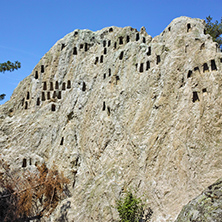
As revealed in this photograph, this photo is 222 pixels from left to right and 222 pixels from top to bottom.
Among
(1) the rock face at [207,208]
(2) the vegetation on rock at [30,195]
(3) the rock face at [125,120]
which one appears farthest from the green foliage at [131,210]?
(2) the vegetation on rock at [30,195]

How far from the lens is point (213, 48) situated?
786 inches

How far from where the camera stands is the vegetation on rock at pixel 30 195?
70.4ft

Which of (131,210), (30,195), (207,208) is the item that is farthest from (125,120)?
(207,208)

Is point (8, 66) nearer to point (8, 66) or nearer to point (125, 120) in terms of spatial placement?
point (8, 66)

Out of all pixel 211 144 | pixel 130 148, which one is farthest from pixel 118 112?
pixel 211 144

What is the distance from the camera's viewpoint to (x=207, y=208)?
10.8 meters

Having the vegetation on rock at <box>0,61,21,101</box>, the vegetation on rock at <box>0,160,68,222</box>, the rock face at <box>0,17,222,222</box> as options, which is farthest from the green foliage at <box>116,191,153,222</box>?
the vegetation on rock at <box>0,61,21,101</box>

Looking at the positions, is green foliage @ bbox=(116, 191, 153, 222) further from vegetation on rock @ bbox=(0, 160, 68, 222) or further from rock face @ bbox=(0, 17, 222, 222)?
vegetation on rock @ bbox=(0, 160, 68, 222)

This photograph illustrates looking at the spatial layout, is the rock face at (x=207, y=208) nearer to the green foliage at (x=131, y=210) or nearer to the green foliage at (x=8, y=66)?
the green foliage at (x=131, y=210)

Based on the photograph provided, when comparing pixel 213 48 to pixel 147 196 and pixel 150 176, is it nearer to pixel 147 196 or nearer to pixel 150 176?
pixel 150 176

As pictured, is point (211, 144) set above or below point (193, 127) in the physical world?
below

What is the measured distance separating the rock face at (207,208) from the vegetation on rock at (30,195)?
512 inches

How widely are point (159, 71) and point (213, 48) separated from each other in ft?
14.9

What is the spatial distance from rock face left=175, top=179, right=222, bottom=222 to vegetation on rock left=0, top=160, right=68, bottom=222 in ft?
42.7
